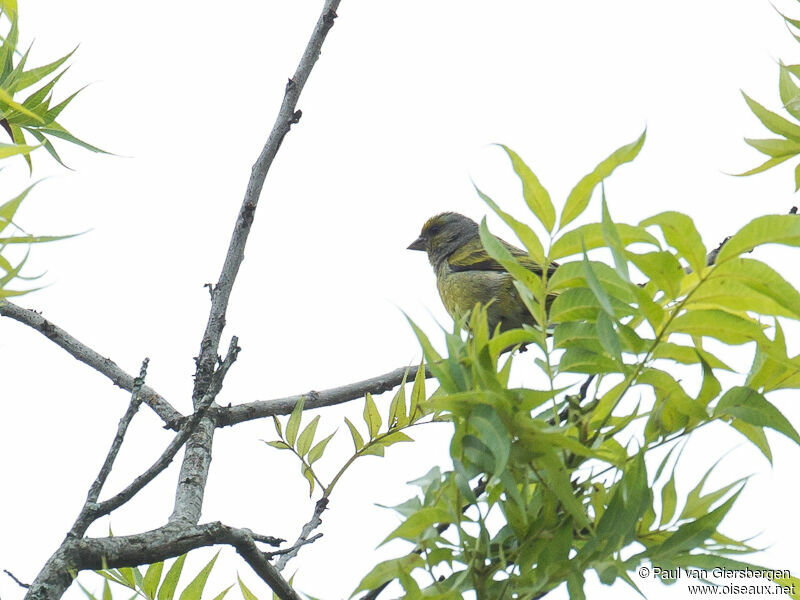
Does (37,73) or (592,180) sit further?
(37,73)

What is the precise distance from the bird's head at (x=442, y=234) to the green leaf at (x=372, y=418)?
17.9 ft

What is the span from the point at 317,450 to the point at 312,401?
678mm

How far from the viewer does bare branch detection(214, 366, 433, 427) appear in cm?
375

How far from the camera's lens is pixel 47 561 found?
2238mm

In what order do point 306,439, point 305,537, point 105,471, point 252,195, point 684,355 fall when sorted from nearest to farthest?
1. point 684,355
2. point 105,471
3. point 305,537
4. point 306,439
5. point 252,195

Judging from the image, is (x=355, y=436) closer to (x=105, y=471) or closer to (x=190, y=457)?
(x=190, y=457)

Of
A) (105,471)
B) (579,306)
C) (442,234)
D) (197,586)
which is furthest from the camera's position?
(442,234)

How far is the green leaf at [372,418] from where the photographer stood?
330cm

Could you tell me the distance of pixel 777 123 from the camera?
2.39 metres

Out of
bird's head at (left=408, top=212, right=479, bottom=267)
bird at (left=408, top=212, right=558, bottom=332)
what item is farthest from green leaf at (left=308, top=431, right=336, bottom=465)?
bird's head at (left=408, top=212, right=479, bottom=267)

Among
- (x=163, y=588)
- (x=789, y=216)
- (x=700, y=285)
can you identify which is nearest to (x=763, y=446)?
(x=700, y=285)

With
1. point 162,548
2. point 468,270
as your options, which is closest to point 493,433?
point 162,548

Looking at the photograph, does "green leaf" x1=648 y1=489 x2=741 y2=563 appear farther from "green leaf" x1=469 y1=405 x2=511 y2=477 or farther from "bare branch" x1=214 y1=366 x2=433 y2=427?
"bare branch" x1=214 y1=366 x2=433 y2=427

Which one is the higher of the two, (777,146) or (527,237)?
(777,146)
